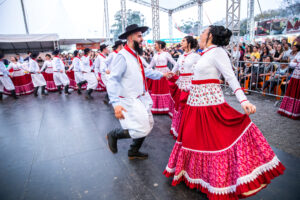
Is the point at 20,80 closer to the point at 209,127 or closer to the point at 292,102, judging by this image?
the point at 209,127

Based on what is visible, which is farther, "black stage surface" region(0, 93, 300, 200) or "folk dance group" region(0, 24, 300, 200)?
"black stage surface" region(0, 93, 300, 200)

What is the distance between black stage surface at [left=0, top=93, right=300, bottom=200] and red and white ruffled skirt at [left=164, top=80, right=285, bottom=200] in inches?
12.2

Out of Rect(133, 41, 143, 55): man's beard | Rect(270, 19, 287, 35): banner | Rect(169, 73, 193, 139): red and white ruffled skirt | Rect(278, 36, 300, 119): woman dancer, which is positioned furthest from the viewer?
Rect(270, 19, 287, 35): banner

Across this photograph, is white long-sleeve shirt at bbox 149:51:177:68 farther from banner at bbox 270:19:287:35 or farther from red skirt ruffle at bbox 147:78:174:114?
banner at bbox 270:19:287:35

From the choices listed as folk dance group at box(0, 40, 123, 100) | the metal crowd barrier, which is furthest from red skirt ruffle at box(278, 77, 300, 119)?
folk dance group at box(0, 40, 123, 100)

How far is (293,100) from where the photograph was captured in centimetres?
446

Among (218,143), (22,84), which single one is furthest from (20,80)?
(218,143)

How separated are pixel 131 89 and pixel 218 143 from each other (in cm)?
121

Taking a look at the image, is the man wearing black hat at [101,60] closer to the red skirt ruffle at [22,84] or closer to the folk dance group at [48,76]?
the folk dance group at [48,76]

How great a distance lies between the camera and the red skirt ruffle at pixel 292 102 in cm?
439

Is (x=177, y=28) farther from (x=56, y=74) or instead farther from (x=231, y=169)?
(x=231, y=169)

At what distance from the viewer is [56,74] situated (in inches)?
342

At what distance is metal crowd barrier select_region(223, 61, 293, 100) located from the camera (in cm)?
578

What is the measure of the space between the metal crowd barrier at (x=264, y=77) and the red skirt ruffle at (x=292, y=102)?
3.19 feet
